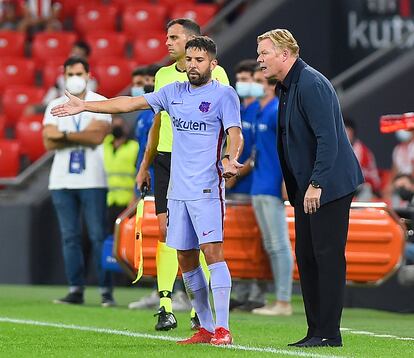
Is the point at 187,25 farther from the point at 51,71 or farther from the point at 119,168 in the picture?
the point at 51,71

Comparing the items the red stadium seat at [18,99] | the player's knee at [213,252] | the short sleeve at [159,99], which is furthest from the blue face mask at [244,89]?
the red stadium seat at [18,99]

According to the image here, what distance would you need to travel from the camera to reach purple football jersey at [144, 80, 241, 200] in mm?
8531

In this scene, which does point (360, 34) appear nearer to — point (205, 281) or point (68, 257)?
point (68, 257)

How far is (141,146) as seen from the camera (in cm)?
1139

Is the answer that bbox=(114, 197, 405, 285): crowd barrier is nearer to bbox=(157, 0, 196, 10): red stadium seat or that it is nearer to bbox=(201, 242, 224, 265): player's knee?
bbox=(201, 242, 224, 265): player's knee

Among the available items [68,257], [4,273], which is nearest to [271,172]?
[68,257]

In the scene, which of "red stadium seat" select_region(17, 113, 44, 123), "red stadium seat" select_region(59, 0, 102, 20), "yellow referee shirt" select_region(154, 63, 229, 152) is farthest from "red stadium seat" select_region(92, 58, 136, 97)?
"yellow referee shirt" select_region(154, 63, 229, 152)

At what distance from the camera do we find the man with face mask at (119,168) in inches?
539

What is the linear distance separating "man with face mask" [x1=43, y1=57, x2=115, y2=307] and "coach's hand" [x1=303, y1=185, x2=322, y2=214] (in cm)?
435

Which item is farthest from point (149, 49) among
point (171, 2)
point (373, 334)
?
point (373, 334)

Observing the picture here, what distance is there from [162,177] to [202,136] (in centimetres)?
136

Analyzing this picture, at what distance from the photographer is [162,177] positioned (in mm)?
9867

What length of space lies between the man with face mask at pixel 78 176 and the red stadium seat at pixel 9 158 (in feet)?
12.8

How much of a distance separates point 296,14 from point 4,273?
467 cm
